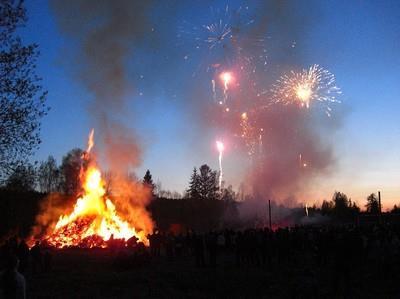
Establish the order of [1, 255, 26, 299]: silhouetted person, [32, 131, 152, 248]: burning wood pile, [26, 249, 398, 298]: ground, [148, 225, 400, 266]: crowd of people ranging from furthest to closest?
[32, 131, 152, 248]: burning wood pile < [148, 225, 400, 266]: crowd of people < [26, 249, 398, 298]: ground < [1, 255, 26, 299]: silhouetted person

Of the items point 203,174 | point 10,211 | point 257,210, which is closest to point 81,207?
point 10,211

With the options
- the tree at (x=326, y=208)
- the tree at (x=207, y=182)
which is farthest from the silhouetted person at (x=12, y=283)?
the tree at (x=207, y=182)

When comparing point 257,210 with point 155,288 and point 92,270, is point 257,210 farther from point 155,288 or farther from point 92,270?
point 155,288

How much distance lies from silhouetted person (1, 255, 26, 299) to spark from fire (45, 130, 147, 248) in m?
31.5

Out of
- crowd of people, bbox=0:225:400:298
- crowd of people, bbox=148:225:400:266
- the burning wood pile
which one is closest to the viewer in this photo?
crowd of people, bbox=0:225:400:298

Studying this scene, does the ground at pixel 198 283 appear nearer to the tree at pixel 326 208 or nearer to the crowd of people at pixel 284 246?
the crowd of people at pixel 284 246

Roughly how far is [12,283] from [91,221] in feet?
117

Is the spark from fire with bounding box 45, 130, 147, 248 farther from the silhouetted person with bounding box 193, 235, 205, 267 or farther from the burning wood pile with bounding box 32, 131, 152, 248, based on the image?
the silhouetted person with bounding box 193, 235, 205, 267

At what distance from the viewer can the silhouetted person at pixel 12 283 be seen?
23.7 ft

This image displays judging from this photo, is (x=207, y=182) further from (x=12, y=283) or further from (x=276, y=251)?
(x=12, y=283)

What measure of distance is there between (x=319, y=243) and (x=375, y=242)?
2.83 m

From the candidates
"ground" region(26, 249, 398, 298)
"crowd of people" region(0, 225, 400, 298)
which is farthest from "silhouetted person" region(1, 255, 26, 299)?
"crowd of people" region(0, 225, 400, 298)

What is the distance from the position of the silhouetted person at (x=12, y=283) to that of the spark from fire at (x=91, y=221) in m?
31.5

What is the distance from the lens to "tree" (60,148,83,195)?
3409 inches
